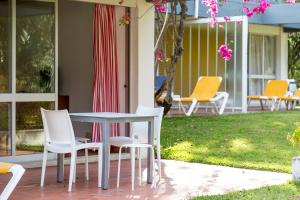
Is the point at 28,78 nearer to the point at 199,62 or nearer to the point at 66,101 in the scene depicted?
the point at 66,101

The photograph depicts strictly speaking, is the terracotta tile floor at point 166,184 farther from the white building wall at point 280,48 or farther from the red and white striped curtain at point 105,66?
the white building wall at point 280,48

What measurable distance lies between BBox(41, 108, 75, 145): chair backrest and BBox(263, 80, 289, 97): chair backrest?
12.3 m

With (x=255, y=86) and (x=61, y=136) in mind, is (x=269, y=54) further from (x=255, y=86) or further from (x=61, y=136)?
(x=61, y=136)

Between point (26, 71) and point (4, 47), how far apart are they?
0.48 metres

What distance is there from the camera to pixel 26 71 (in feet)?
29.5

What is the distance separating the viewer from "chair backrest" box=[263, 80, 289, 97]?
61.1 ft

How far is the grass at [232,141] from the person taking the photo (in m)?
9.52

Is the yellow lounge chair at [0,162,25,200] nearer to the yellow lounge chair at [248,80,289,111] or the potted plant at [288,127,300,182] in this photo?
the potted plant at [288,127,300,182]

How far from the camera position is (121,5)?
32.0ft

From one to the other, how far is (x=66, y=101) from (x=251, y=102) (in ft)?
36.0

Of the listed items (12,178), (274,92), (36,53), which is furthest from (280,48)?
(12,178)

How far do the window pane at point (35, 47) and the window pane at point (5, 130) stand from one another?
33 cm

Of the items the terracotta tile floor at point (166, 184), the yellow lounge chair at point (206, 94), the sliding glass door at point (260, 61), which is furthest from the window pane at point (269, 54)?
the terracotta tile floor at point (166, 184)

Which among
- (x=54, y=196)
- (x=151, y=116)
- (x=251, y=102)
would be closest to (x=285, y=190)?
(x=151, y=116)
